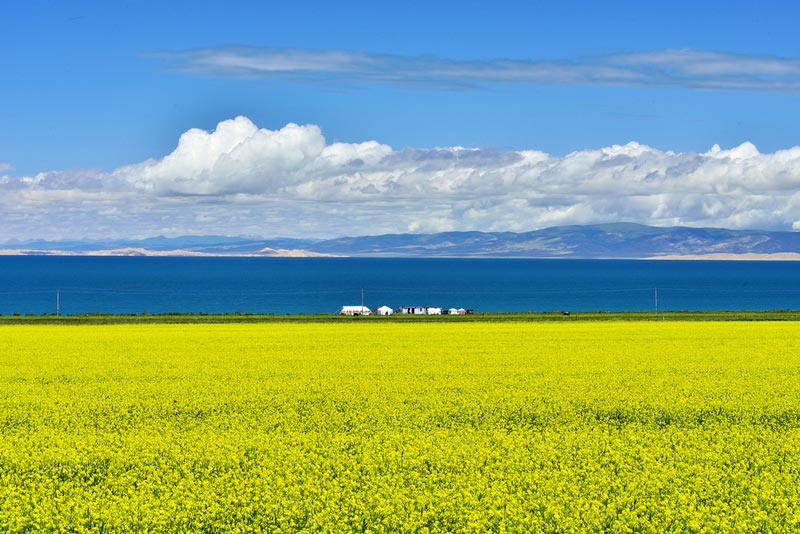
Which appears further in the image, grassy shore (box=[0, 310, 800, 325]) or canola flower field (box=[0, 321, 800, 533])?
grassy shore (box=[0, 310, 800, 325])

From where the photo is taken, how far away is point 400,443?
17656mm

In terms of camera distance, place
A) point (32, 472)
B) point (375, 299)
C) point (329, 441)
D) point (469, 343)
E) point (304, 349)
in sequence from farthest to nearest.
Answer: point (375, 299)
point (469, 343)
point (304, 349)
point (329, 441)
point (32, 472)

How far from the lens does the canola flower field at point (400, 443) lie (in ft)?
43.4

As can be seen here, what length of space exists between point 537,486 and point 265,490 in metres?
4.14

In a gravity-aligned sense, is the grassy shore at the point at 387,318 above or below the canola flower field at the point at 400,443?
below

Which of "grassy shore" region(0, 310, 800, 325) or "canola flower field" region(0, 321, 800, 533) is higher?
"canola flower field" region(0, 321, 800, 533)

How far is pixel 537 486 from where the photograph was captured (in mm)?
14656

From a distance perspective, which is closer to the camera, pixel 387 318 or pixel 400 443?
pixel 400 443

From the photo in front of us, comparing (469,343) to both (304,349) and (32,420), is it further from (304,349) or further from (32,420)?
(32,420)

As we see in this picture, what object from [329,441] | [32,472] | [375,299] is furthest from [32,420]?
[375,299]

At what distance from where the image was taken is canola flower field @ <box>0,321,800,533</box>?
43.4 feet

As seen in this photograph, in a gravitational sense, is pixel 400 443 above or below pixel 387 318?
above

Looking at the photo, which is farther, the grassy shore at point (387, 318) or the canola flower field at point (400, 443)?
the grassy shore at point (387, 318)

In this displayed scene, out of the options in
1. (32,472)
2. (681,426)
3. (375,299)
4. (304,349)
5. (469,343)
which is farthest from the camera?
(375,299)
